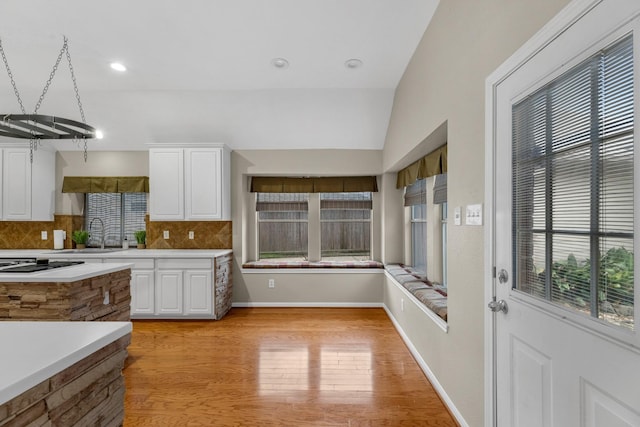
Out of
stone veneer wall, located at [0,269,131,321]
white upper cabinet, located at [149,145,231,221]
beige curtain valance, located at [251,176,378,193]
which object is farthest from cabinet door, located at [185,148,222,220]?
stone veneer wall, located at [0,269,131,321]

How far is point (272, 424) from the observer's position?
6.53 feet

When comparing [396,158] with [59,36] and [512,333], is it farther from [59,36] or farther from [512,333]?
[59,36]

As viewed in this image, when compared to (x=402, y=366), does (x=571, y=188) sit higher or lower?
higher

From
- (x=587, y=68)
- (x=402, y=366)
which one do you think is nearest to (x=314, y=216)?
(x=402, y=366)

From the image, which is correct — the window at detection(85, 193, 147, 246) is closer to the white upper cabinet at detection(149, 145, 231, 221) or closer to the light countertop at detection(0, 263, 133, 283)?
the white upper cabinet at detection(149, 145, 231, 221)

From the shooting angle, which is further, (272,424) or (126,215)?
(126,215)

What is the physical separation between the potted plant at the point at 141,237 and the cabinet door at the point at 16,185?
4.83ft

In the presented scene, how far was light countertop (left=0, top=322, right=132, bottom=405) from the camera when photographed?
74cm

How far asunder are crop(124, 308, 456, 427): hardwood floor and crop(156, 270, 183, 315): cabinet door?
20 centimetres

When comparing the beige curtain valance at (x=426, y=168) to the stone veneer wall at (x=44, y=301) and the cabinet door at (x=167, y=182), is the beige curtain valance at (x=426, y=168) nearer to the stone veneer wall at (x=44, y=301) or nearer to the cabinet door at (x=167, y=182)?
the cabinet door at (x=167, y=182)

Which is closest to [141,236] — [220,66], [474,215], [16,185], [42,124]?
[16,185]

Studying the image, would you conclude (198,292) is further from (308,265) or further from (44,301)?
(44,301)

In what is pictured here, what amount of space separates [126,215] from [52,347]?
4.40m

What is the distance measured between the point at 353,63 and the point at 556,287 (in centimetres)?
271
